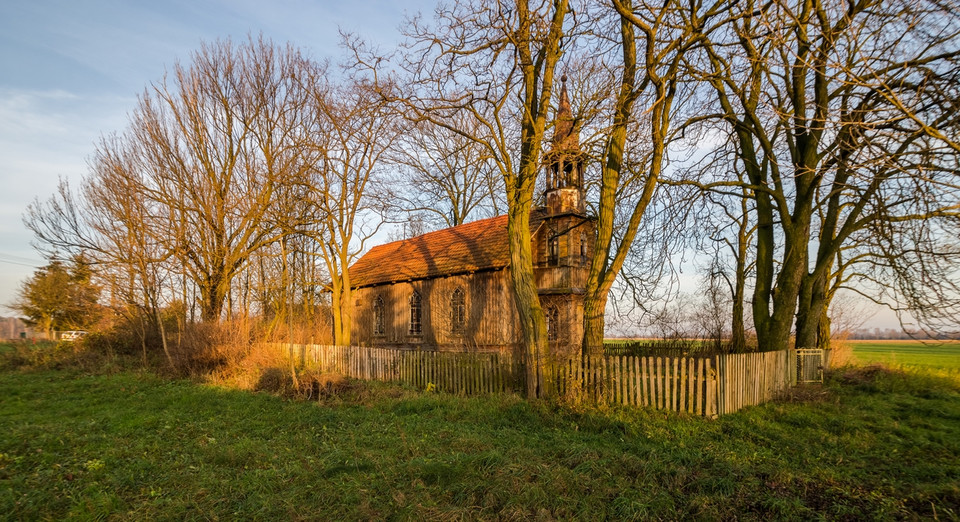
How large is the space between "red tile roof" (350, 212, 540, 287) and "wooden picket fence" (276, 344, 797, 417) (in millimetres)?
6326

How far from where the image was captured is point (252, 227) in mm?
21859

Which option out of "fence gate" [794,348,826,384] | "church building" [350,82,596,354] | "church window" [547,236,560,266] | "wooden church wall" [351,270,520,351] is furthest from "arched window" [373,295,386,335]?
"fence gate" [794,348,826,384]

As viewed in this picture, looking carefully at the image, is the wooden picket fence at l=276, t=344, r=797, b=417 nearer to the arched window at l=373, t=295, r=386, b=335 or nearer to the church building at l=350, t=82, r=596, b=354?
the church building at l=350, t=82, r=596, b=354

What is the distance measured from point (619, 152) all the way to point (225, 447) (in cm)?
949

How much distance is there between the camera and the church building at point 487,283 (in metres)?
19.4

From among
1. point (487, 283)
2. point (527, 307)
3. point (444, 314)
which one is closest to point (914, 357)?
point (487, 283)

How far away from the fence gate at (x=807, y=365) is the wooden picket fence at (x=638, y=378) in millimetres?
505

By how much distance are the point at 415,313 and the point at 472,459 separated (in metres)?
17.9

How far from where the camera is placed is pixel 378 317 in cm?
2559

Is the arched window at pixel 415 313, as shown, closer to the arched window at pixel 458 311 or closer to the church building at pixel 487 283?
the church building at pixel 487 283

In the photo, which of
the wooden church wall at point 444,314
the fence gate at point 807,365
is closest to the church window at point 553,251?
the wooden church wall at point 444,314

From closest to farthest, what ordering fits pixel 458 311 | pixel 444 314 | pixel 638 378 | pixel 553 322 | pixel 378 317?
pixel 638 378 < pixel 553 322 < pixel 458 311 < pixel 444 314 < pixel 378 317

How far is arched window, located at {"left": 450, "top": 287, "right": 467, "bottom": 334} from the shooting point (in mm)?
21062

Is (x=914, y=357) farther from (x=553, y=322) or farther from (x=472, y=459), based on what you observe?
(x=472, y=459)
